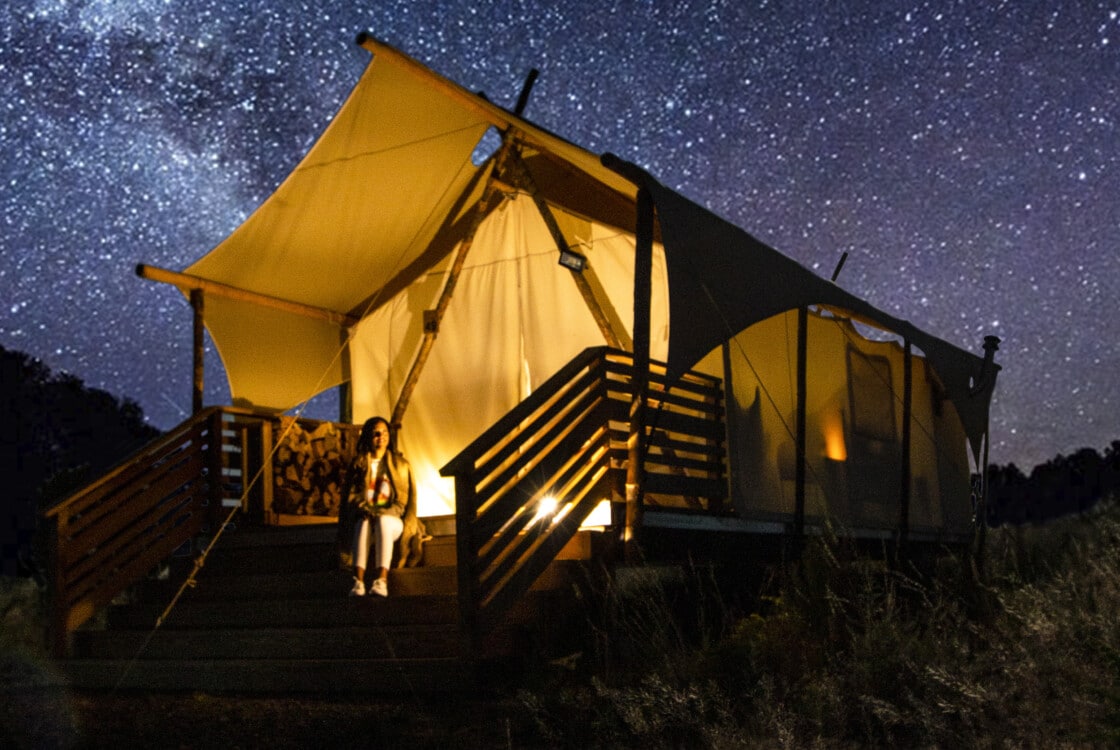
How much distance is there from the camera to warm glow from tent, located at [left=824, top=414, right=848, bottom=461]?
10383mm

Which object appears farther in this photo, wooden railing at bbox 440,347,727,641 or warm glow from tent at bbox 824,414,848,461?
warm glow from tent at bbox 824,414,848,461

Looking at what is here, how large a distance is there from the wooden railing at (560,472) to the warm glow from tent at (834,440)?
174cm

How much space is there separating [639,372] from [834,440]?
4150mm

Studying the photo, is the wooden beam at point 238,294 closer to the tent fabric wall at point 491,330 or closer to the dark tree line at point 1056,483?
the tent fabric wall at point 491,330

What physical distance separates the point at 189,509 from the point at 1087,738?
730 cm

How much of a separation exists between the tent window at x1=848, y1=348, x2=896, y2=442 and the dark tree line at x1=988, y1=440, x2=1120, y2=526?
27678 mm

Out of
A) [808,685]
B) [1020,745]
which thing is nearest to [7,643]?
[808,685]

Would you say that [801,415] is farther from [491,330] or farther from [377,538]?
[377,538]

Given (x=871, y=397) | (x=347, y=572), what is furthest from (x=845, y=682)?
(x=871, y=397)

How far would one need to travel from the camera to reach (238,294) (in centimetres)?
1007

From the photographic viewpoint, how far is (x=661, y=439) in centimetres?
813

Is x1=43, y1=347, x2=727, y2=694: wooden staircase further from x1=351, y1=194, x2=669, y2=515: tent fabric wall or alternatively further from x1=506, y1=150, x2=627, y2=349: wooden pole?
x1=351, y1=194, x2=669, y2=515: tent fabric wall

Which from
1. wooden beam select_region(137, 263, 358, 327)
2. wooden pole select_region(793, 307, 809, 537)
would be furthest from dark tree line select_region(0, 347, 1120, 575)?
wooden pole select_region(793, 307, 809, 537)

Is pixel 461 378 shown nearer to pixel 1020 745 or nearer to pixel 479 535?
pixel 479 535
